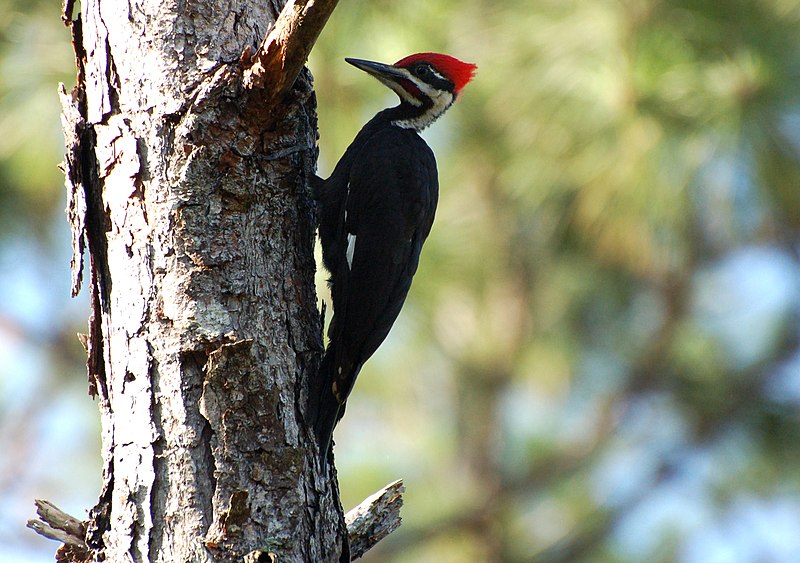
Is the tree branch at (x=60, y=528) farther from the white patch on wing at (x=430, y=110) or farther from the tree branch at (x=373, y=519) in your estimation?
the white patch on wing at (x=430, y=110)

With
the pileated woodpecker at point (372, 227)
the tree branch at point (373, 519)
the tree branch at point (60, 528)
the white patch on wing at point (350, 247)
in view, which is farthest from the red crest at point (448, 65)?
the tree branch at point (60, 528)

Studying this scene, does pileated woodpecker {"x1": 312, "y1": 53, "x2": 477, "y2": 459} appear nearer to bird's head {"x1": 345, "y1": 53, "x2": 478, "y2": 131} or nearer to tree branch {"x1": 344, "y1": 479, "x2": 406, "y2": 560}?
bird's head {"x1": 345, "y1": 53, "x2": 478, "y2": 131}

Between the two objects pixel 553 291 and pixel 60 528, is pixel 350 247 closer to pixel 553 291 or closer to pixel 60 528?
pixel 60 528

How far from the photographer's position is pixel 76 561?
1.74 metres

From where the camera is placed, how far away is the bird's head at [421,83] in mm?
2807

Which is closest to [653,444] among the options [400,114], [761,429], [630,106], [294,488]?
[761,429]

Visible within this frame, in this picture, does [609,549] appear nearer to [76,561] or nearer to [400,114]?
[400,114]

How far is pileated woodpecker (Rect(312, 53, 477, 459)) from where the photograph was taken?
7.32 feet

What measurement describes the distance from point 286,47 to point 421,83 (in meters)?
1.18

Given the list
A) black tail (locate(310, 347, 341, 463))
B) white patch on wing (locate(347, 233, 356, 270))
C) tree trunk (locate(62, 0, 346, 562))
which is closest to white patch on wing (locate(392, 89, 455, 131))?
white patch on wing (locate(347, 233, 356, 270))

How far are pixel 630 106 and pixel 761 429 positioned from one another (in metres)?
2.33

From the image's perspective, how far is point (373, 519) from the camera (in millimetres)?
1912

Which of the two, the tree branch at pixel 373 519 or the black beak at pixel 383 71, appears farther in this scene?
the black beak at pixel 383 71

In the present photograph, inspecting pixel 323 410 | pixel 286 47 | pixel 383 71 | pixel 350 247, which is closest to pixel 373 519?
pixel 323 410
